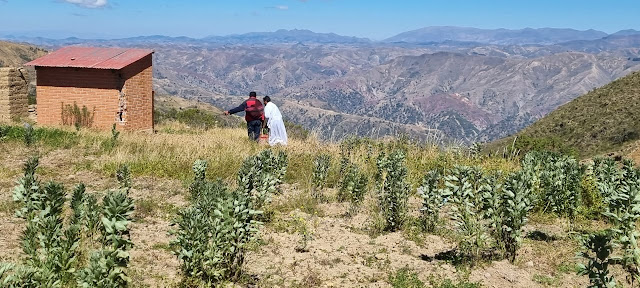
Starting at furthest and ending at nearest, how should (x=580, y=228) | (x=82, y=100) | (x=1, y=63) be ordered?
(x=1, y=63)
(x=82, y=100)
(x=580, y=228)

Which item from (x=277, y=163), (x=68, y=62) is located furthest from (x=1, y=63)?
(x=277, y=163)

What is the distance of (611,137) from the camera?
47.7 m

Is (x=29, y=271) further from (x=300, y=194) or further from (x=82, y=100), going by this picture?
(x=82, y=100)

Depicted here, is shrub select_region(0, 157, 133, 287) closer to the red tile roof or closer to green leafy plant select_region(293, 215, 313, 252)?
green leafy plant select_region(293, 215, 313, 252)

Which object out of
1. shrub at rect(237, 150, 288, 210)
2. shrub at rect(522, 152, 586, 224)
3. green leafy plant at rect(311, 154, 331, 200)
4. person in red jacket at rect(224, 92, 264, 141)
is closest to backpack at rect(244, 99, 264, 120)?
person in red jacket at rect(224, 92, 264, 141)

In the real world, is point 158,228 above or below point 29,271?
below

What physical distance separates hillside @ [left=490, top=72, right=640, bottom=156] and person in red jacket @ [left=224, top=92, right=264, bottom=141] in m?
32.1

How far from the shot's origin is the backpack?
53.3ft

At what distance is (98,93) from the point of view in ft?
60.4

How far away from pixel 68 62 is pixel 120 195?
16.9m

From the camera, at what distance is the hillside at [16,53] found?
160812mm

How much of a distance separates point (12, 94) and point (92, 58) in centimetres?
360

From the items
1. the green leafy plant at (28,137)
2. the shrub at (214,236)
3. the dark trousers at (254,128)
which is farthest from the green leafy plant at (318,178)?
the green leafy plant at (28,137)

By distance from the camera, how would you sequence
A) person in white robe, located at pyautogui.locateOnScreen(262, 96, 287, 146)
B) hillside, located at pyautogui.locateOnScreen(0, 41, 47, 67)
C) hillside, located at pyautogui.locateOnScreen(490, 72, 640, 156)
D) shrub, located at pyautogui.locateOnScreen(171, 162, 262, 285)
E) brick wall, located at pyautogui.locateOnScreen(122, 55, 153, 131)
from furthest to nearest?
hillside, located at pyautogui.locateOnScreen(0, 41, 47, 67) < hillside, located at pyautogui.locateOnScreen(490, 72, 640, 156) < brick wall, located at pyautogui.locateOnScreen(122, 55, 153, 131) < person in white robe, located at pyautogui.locateOnScreen(262, 96, 287, 146) < shrub, located at pyautogui.locateOnScreen(171, 162, 262, 285)
